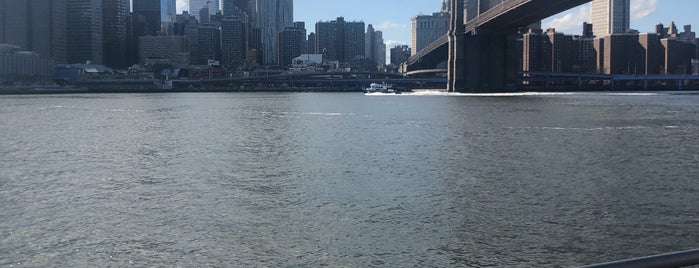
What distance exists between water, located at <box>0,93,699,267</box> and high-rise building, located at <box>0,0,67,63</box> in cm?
14916

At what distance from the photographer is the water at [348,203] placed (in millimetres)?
8570

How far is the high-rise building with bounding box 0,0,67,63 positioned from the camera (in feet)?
518

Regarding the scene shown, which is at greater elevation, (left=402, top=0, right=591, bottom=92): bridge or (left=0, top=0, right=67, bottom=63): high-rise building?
(left=0, top=0, right=67, bottom=63): high-rise building

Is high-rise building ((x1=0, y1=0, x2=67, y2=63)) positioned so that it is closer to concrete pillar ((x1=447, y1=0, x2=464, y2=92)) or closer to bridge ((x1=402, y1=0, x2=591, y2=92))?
concrete pillar ((x1=447, y1=0, x2=464, y2=92))

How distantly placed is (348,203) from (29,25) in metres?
165

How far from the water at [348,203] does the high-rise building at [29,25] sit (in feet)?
489

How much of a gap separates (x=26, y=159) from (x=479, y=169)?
11.2m

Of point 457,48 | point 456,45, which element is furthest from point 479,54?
point 456,45

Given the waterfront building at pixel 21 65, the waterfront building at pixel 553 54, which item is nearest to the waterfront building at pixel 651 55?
the waterfront building at pixel 553 54

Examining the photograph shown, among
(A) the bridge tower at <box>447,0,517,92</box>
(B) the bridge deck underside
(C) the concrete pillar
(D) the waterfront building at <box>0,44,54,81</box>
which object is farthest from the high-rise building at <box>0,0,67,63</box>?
(B) the bridge deck underside

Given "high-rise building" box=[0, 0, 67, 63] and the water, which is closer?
the water

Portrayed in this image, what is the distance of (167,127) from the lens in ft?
105

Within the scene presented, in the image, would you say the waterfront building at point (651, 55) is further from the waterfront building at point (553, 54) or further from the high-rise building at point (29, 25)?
the high-rise building at point (29, 25)

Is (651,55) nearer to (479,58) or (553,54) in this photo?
(553,54)
